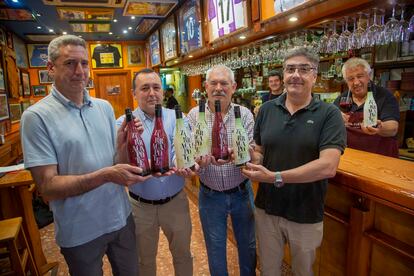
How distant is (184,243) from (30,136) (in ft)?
3.66

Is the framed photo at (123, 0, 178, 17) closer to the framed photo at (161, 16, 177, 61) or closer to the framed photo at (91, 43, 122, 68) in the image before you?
the framed photo at (161, 16, 177, 61)

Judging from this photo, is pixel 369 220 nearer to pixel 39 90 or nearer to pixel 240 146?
pixel 240 146

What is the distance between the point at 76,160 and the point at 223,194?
914 mm

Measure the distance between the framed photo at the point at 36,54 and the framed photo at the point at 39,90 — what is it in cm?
54

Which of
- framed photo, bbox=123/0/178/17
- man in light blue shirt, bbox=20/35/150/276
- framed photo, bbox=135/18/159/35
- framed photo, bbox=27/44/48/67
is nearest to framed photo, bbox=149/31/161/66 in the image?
framed photo, bbox=135/18/159/35

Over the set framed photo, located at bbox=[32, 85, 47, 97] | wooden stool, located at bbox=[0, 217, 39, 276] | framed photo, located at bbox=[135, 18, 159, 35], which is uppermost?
framed photo, located at bbox=[135, 18, 159, 35]

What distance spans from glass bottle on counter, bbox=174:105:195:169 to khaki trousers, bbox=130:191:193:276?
496mm

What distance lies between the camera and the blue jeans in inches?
73.2

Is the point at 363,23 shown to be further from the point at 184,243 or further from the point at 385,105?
the point at 184,243

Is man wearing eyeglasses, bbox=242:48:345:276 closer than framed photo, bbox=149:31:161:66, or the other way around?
man wearing eyeglasses, bbox=242:48:345:276

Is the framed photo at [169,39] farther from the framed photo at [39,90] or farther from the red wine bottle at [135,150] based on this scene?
the red wine bottle at [135,150]

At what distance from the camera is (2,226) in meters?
2.05

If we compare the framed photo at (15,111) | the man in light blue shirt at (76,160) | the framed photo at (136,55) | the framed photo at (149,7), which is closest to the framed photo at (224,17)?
the framed photo at (149,7)

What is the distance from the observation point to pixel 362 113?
7.66 feet
